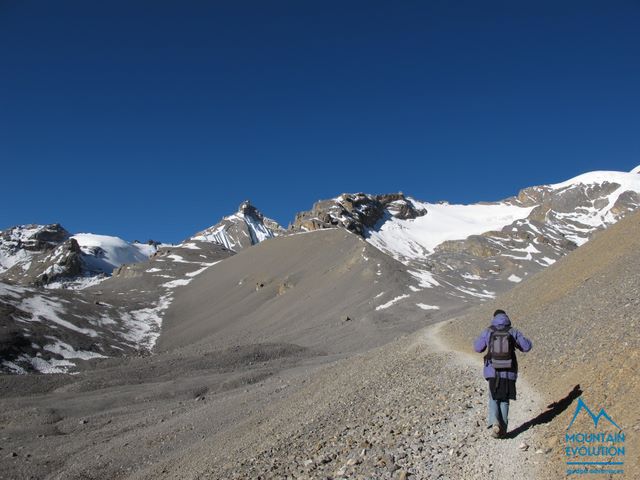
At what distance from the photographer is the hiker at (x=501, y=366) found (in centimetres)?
1064

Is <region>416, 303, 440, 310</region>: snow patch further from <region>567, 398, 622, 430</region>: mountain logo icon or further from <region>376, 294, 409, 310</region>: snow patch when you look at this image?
<region>567, 398, 622, 430</region>: mountain logo icon

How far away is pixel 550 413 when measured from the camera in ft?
37.0

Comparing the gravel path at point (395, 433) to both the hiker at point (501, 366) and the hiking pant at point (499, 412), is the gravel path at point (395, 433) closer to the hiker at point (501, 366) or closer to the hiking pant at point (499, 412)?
the hiking pant at point (499, 412)

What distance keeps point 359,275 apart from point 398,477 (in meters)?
83.6

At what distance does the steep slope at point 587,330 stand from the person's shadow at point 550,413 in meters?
0.13

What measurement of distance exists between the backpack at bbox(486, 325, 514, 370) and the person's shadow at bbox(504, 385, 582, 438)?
1.60 meters

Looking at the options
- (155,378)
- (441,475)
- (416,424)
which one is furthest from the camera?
(155,378)

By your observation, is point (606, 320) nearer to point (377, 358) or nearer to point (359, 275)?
point (377, 358)

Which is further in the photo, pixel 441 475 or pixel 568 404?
pixel 568 404

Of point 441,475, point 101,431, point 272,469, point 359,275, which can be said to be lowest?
point 101,431

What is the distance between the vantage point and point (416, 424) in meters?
13.3

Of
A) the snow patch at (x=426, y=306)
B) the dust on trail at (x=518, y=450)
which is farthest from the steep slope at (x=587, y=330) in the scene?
the snow patch at (x=426, y=306)

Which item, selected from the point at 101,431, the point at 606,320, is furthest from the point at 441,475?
the point at 101,431

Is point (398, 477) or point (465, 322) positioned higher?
point (465, 322)
